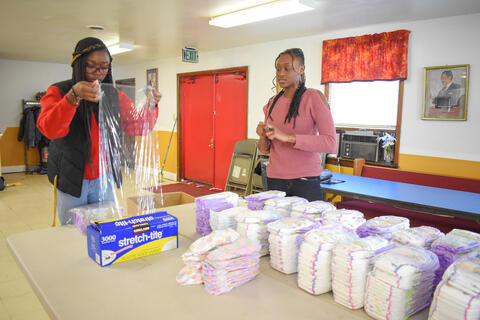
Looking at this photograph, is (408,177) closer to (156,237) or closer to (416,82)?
(416,82)

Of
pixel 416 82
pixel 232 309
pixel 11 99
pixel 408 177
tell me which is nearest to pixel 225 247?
pixel 232 309

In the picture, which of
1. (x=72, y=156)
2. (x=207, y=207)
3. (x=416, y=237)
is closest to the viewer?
(x=416, y=237)

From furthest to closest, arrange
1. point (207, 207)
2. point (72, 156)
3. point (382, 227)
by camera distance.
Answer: point (72, 156) → point (207, 207) → point (382, 227)

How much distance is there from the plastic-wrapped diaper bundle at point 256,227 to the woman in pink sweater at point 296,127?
605 millimetres

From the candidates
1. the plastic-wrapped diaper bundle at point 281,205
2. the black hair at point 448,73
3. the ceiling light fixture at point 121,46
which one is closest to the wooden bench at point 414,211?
the black hair at point 448,73

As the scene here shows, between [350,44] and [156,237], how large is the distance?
378 centimetres

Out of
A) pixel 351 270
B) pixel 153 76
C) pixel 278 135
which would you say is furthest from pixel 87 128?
pixel 153 76

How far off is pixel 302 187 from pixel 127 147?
97 centimetres

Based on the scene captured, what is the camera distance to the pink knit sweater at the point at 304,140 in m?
1.81

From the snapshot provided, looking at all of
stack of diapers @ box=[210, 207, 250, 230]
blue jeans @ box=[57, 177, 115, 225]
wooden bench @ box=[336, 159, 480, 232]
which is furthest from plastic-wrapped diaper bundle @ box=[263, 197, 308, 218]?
wooden bench @ box=[336, 159, 480, 232]

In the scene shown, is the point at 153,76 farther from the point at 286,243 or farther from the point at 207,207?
the point at 286,243

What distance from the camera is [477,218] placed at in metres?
2.50

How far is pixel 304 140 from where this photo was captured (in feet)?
5.88

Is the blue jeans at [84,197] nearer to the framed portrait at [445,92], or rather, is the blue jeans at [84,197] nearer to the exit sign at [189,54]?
the framed portrait at [445,92]
